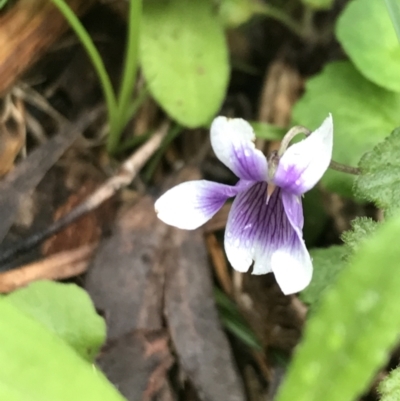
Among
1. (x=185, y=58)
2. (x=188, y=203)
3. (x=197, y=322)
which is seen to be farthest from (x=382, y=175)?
(x=185, y=58)

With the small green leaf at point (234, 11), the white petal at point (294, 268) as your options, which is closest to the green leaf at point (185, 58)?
the small green leaf at point (234, 11)

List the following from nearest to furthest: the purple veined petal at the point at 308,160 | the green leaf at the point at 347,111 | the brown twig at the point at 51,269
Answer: the purple veined petal at the point at 308,160
the brown twig at the point at 51,269
the green leaf at the point at 347,111

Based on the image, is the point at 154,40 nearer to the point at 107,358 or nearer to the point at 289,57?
the point at 289,57

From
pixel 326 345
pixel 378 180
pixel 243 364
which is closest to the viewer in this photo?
pixel 326 345

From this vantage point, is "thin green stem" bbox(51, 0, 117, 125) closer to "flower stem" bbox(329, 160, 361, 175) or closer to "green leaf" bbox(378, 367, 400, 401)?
"flower stem" bbox(329, 160, 361, 175)

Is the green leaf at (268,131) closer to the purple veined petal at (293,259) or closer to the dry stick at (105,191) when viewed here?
the dry stick at (105,191)

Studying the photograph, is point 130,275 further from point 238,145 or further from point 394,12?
point 394,12

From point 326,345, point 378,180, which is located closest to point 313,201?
point 378,180
